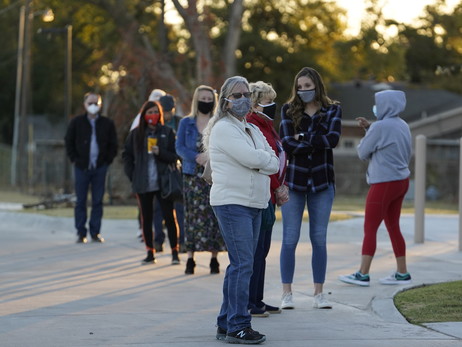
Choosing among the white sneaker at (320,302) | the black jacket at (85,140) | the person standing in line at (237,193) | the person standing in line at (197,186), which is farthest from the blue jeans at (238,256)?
the black jacket at (85,140)

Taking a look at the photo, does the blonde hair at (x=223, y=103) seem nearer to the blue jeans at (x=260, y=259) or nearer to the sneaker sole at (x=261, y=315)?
the blue jeans at (x=260, y=259)

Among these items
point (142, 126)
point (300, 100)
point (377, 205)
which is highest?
point (300, 100)

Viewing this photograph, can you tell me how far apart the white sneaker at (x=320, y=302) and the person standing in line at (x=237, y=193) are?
5.73ft

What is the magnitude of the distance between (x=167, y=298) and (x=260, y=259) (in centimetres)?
161

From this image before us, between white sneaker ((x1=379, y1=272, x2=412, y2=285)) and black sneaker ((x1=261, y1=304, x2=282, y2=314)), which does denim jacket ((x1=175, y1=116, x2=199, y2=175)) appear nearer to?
white sneaker ((x1=379, y1=272, x2=412, y2=285))

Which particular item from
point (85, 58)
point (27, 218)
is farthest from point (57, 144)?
point (27, 218)

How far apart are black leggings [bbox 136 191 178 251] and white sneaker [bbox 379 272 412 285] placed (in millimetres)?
2782

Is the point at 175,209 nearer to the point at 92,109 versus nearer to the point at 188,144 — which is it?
the point at 188,144

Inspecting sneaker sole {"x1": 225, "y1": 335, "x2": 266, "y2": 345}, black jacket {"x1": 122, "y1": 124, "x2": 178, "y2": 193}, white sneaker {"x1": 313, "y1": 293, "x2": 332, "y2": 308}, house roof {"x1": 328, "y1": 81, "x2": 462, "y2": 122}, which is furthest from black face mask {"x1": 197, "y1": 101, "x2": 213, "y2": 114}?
house roof {"x1": 328, "y1": 81, "x2": 462, "y2": 122}

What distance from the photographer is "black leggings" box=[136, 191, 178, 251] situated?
13383 millimetres

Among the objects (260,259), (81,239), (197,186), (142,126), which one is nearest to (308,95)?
(260,259)

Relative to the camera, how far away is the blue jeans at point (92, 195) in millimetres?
16078

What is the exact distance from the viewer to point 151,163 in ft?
44.6

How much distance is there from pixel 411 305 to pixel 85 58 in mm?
62458
